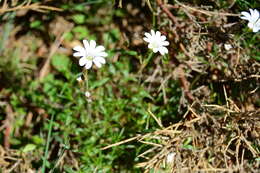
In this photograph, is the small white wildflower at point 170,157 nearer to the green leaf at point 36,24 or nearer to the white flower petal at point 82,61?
the white flower petal at point 82,61

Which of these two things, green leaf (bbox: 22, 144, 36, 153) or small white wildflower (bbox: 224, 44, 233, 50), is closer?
small white wildflower (bbox: 224, 44, 233, 50)

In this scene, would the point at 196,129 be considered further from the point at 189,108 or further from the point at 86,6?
the point at 86,6

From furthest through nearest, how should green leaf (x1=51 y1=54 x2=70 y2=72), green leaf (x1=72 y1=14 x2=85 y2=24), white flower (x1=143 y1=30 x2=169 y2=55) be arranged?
green leaf (x1=72 y1=14 x2=85 y2=24) < green leaf (x1=51 y1=54 x2=70 y2=72) < white flower (x1=143 y1=30 x2=169 y2=55)

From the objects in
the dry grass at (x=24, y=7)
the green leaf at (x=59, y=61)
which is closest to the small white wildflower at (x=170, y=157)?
the green leaf at (x=59, y=61)

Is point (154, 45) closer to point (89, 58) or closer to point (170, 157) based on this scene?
point (89, 58)

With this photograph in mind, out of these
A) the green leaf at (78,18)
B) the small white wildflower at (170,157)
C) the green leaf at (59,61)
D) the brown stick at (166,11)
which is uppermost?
the green leaf at (78,18)

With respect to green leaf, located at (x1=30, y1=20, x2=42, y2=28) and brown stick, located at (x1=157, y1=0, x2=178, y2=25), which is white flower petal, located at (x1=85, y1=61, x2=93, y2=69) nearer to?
brown stick, located at (x1=157, y1=0, x2=178, y2=25)

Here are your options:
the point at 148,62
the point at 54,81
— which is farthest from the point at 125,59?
the point at 54,81

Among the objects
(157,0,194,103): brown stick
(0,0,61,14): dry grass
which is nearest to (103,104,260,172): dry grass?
(157,0,194,103): brown stick

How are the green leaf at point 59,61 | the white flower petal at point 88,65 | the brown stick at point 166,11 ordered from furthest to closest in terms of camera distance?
1. the green leaf at point 59,61
2. the brown stick at point 166,11
3. the white flower petal at point 88,65

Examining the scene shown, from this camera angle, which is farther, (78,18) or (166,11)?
(78,18)

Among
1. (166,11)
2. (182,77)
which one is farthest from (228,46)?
(166,11)
